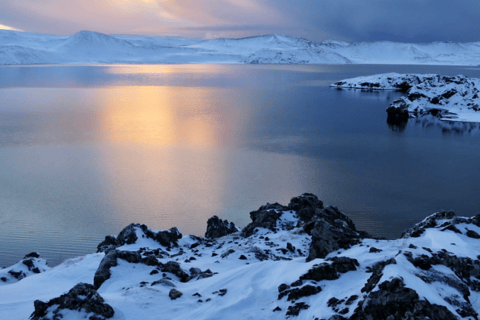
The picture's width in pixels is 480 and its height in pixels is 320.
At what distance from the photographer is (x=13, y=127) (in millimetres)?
34812

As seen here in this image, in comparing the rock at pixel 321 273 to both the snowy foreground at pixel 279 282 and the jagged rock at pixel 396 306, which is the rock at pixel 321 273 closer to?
the snowy foreground at pixel 279 282

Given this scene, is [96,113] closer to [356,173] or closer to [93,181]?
[93,181]

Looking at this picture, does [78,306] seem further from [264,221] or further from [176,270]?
[264,221]

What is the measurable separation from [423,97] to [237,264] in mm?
47287

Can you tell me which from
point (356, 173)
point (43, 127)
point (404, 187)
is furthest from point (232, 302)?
point (43, 127)

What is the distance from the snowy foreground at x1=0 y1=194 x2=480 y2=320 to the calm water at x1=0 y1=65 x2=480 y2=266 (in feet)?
15.7

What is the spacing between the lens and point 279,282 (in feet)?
22.9

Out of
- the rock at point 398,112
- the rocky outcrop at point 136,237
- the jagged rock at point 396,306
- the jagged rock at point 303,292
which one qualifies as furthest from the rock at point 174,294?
the rock at point 398,112

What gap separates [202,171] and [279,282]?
51.8 feet

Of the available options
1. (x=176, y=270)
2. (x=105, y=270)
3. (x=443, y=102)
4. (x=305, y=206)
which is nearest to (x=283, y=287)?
(x=176, y=270)

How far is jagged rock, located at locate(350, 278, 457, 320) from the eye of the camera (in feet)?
15.9

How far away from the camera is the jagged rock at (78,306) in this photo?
6.12m

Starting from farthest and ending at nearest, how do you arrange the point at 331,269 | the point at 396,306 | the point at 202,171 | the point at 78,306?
the point at 202,171 → the point at 331,269 → the point at 78,306 → the point at 396,306

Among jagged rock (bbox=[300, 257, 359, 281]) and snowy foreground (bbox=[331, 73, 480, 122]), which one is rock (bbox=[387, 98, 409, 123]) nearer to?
snowy foreground (bbox=[331, 73, 480, 122])
